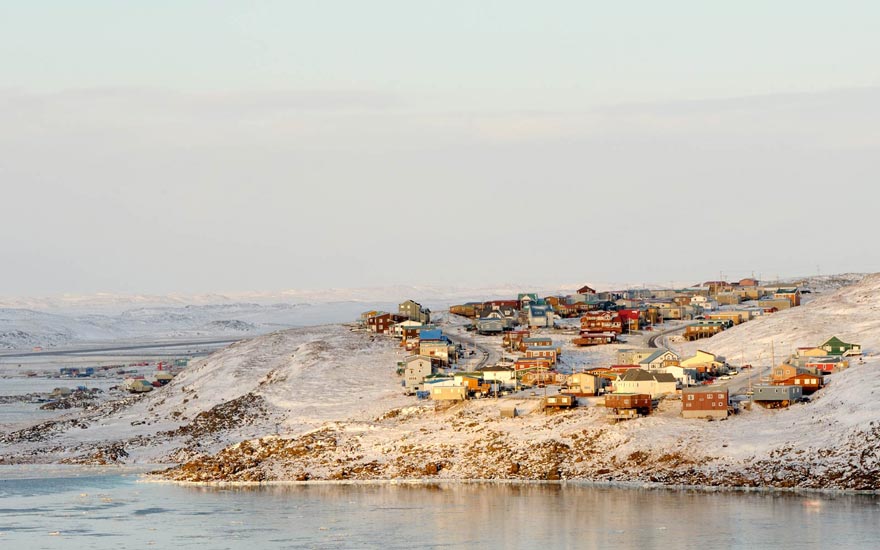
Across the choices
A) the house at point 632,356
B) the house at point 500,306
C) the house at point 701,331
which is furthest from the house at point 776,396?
the house at point 500,306

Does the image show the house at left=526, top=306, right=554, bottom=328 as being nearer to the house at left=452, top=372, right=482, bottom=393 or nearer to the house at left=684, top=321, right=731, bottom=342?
the house at left=684, top=321, right=731, bottom=342

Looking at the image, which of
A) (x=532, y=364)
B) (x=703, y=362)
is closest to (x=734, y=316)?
(x=703, y=362)

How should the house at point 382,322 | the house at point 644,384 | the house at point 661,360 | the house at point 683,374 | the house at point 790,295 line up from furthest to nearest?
the house at point 790,295 → the house at point 382,322 → the house at point 661,360 → the house at point 683,374 → the house at point 644,384

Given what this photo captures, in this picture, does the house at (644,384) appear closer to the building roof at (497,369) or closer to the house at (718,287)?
the building roof at (497,369)

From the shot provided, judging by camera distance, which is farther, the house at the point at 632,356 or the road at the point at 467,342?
the road at the point at 467,342

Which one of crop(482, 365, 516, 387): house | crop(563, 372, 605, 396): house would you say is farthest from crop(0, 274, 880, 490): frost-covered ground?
crop(482, 365, 516, 387): house

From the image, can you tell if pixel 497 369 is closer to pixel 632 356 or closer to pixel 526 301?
pixel 632 356

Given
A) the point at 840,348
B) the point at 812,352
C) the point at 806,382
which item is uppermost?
the point at 840,348
